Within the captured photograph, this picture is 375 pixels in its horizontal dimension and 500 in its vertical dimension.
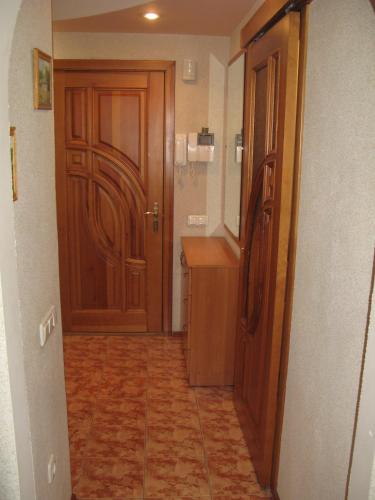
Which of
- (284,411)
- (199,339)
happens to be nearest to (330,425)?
(284,411)

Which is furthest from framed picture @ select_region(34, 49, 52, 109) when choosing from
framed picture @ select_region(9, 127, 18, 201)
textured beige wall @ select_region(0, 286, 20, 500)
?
Answer: textured beige wall @ select_region(0, 286, 20, 500)

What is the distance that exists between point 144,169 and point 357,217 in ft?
9.28

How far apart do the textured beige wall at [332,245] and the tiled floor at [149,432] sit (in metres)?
0.63

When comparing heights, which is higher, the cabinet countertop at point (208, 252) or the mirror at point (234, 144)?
the mirror at point (234, 144)

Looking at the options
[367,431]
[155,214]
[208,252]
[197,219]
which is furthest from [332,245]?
[155,214]

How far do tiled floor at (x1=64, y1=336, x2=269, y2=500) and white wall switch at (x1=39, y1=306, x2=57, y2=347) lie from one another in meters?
1.05

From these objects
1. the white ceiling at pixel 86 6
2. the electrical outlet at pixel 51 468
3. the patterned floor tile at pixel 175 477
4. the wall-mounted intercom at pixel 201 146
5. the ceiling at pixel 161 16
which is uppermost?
the ceiling at pixel 161 16

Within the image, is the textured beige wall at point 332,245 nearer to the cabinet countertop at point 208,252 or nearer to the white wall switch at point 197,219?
the cabinet countertop at point 208,252

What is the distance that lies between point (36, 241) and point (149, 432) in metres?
1.70

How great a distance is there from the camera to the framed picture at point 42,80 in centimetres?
163

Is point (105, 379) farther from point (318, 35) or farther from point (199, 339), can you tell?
point (318, 35)

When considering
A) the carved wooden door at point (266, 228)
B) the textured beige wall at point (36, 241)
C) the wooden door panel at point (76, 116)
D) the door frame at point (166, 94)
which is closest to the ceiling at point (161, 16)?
the door frame at point (166, 94)

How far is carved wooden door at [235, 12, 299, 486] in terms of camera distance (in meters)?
2.02

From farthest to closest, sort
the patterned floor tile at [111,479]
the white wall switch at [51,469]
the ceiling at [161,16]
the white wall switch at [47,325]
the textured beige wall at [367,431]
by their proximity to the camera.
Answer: the ceiling at [161,16], the patterned floor tile at [111,479], the white wall switch at [51,469], the white wall switch at [47,325], the textured beige wall at [367,431]
